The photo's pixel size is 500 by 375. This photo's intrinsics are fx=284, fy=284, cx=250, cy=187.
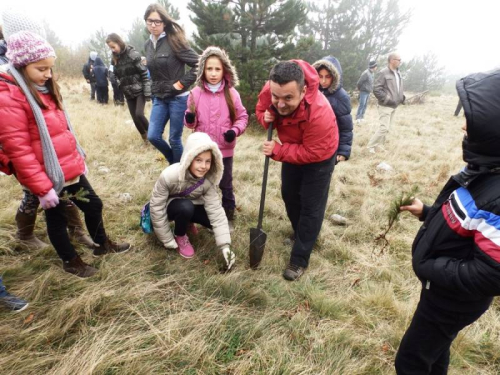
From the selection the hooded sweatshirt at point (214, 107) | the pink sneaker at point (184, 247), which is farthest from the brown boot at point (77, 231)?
the hooded sweatshirt at point (214, 107)

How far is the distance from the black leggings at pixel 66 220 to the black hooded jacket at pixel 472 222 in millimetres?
2077

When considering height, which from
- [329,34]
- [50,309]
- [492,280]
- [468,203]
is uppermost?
[329,34]

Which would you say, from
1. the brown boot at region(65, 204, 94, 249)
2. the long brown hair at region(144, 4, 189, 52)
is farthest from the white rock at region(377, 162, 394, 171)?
the brown boot at region(65, 204, 94, 249)

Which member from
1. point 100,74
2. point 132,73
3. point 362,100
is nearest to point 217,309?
point 132,73

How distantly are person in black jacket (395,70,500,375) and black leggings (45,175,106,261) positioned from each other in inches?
81.9

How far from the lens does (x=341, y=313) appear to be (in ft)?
6.96

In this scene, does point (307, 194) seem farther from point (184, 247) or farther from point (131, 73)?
point (131, 73)

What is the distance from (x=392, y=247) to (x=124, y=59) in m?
4.65

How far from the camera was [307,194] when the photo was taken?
242cm

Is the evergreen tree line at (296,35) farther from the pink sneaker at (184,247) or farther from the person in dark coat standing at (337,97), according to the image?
the pink sneaker at (184,247)

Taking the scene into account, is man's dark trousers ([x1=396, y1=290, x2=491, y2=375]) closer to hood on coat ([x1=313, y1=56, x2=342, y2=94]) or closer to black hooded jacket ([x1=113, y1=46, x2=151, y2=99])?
hood on coat ([x1=313, y1=56, x2=342, y2=94])

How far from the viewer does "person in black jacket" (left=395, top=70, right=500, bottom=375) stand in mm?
980

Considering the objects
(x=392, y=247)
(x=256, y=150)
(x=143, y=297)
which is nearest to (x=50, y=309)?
(x=143, y=297)

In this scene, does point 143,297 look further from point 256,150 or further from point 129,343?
point 256,150
